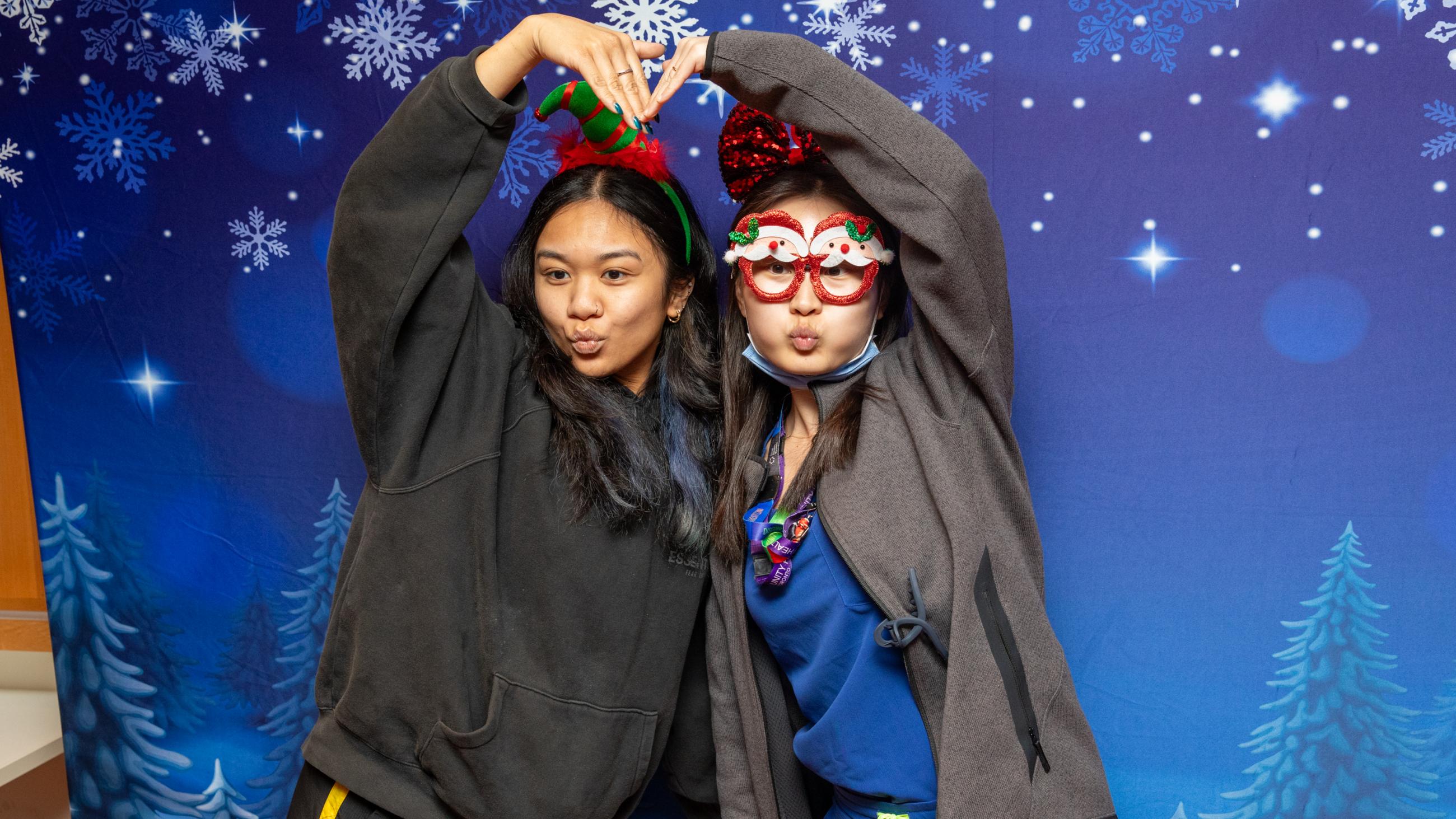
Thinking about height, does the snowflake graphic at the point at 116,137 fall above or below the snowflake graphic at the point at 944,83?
below

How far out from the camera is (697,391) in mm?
1777

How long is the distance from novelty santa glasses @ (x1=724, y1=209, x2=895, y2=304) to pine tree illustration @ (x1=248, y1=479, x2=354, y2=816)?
1193 millimetres

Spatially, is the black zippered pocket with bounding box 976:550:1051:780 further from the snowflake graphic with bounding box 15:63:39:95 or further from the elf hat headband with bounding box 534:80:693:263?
the snowflake graphic with bounding box 15:63:39:95

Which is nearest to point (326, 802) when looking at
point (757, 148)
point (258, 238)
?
point (258, 238)

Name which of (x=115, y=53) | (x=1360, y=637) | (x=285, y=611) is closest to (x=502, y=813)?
(x=285, y=611)

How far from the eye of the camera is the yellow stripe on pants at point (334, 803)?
5.35 ft

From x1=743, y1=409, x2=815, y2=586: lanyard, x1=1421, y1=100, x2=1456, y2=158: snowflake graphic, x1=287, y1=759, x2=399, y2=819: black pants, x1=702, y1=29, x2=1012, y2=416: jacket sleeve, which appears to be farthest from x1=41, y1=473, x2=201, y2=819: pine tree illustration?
x1=1421, y1=100, x2=1456, y2=158: snowflake graphic

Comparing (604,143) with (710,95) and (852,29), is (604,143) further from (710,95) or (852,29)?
(852,29)

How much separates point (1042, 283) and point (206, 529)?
1959 mm

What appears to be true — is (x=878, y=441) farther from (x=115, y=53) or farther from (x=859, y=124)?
(x=115, y=53)

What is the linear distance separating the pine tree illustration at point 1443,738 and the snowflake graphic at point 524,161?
2.09 m

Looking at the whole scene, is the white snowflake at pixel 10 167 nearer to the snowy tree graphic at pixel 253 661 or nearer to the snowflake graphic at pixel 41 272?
the snowflake graphic at pixel 41 272

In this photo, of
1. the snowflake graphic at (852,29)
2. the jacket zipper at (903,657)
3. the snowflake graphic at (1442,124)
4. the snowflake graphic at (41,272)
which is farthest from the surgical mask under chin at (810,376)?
the snowflake graphic at (41,272)

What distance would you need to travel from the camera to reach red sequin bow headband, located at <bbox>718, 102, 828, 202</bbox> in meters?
1.68
